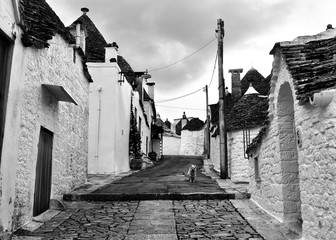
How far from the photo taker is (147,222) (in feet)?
20.4

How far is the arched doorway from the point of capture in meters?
5.68

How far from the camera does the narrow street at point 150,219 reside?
17.8 feet

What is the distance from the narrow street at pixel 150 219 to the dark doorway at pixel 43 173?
0.28m

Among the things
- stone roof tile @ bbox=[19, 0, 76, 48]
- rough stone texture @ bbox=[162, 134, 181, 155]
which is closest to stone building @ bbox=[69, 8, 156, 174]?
stone roof tile @ bbox=[19, 0, 76, 48]

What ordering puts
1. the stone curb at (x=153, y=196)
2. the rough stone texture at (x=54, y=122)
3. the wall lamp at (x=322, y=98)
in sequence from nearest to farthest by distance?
the wall lamp at (x=322, y=98)
the rough stone texture at (x=54, y=122)
the stone curb at (x=153, y=196)

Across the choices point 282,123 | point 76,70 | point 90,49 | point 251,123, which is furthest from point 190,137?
point 282,123

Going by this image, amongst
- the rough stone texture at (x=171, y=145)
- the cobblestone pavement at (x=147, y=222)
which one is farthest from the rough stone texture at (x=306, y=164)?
the rough stone texture at (x=171, y=145)

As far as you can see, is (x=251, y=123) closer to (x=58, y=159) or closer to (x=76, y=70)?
(x=76, y=70)

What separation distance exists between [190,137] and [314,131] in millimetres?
36443

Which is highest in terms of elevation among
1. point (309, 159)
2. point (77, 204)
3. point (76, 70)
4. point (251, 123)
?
point (76, 70)

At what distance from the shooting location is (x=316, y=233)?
4285mm

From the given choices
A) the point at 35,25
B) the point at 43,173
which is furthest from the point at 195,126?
the point at 35,25

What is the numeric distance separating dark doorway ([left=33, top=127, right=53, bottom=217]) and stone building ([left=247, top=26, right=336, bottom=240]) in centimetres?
416

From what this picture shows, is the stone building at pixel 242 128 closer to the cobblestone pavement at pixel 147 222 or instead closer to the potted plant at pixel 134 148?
the cobblestone pavement at pixel 147 222
